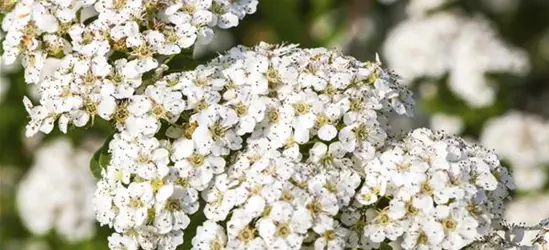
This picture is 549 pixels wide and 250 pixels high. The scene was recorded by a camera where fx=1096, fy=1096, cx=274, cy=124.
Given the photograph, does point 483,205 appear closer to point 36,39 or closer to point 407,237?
point 407,237

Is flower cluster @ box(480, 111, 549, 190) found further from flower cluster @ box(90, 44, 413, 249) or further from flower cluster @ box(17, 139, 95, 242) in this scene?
flower cluster @ box(90, 44, 413, 249)

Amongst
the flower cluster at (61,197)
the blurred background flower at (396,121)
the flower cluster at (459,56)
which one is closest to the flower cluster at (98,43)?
the blurred background flower at (396,121)

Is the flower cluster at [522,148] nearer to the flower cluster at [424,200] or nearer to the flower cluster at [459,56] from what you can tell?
the flower cluster at [459,56]

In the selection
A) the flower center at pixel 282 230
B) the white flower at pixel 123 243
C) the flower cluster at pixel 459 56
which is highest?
the flower cluster at pixel 459 56

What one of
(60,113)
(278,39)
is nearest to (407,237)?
(60,113)

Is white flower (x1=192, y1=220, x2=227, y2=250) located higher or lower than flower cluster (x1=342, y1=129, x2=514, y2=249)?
lower

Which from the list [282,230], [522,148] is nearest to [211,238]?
[282,230]

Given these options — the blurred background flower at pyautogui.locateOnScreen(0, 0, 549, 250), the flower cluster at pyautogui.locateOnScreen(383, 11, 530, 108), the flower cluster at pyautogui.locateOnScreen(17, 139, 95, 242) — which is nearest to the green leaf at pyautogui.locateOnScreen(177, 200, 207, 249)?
the blurred background flower at pyautogui.locateOnScreen(0, 0, 549, 250)
